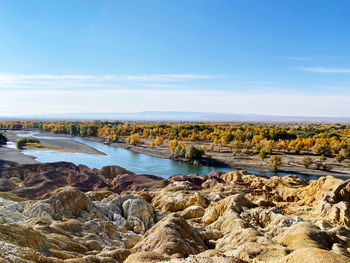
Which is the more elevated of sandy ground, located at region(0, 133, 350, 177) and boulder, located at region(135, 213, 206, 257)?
boulder, located at region(135, 213, 206, 257)

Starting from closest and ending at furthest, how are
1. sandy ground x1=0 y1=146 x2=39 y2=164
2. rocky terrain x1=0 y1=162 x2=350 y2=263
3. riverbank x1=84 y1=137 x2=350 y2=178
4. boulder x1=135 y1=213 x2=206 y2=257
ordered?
1. rocky terrain x1=0 y1=162 x2=350 y2=263
2. boulder x1=135 y1=213 x2=206 y2=257
3. sandy ground x1=0 y1=146 x2=39 y2=164
4. riverbank x1=84 y1=137 x2=350 y2=178

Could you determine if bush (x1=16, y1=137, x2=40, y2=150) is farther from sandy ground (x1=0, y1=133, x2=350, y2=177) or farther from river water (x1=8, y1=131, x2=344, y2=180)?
sandy ground (x1=0, y1=133, x2=350, y2=177)

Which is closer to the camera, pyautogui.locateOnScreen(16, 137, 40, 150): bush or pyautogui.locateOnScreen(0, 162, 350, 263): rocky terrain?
pyautogui.locateOnScreen(0, 162, 350, 263): rocky terrain

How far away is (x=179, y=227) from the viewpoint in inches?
784

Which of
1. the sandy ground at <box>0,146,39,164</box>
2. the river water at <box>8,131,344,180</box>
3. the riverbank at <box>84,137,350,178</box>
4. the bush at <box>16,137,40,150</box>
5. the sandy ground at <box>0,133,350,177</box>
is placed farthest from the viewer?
the bush at <box>16,137,40,150</box>

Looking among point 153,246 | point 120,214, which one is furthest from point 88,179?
point 153,246

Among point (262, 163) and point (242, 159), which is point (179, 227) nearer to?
point (262, 163)

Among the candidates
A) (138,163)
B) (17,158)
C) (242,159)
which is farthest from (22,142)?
(242,159)

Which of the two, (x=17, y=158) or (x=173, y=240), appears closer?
(x=173, y=240)

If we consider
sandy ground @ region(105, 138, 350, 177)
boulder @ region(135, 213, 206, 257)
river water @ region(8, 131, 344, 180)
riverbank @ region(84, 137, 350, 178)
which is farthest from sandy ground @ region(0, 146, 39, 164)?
boulder @ region(135, 213, 206, 257)

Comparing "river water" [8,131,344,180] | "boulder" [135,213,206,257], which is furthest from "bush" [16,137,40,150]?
"boulder" [135,213,206,257]

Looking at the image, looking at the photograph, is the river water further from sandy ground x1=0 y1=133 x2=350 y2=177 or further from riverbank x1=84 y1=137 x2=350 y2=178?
sandy ground x1=0 y1=133 x2=350 y2=177

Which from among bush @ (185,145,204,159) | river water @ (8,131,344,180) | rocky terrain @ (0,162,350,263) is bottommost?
river water @ (8,131,344,180)

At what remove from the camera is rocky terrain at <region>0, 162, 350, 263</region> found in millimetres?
14430
